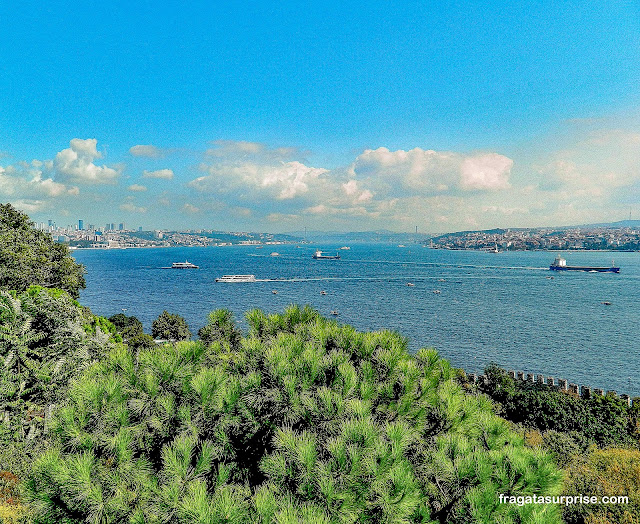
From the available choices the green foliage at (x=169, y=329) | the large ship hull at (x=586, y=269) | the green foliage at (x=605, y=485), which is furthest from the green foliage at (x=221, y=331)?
the large ship hull at (x=586, y=269)

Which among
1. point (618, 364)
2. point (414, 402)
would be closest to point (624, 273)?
point (618, 364)

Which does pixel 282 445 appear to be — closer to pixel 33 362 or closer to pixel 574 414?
pixel 33 362

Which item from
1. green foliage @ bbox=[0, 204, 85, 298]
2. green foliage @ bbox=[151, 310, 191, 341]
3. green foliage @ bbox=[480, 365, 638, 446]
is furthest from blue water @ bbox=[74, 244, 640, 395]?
green foliage @ bbox=[0, 204, 85, 298]

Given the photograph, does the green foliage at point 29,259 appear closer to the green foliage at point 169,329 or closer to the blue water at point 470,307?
the green foliage at point 169,329

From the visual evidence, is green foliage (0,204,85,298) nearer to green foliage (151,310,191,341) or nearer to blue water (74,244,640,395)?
green foliage (151,310,191,341)

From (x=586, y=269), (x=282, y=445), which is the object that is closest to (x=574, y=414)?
(x=282, y=445)
